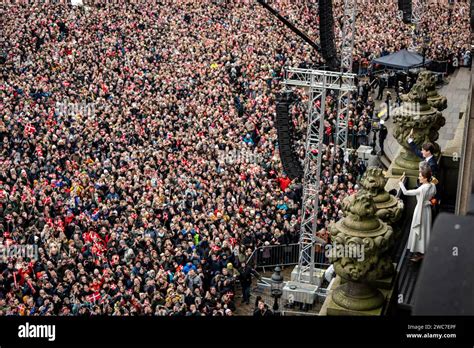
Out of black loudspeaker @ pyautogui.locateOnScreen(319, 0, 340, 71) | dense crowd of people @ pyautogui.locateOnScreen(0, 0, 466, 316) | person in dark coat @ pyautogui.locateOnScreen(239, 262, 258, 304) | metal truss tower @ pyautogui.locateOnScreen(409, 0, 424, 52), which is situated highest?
metal truss tower @ pyautogui.locateOnScreen(409, 0, 424, 52)

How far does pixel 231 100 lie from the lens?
37531 millimetres

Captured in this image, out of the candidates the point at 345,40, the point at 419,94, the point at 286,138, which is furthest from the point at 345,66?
the point at 419,94

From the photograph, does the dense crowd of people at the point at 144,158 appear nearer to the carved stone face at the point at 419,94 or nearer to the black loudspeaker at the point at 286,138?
the black loudspeaker at the point at 286,138

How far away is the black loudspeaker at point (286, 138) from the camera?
24531mm

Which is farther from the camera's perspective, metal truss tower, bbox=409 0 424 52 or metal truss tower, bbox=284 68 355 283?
metal truss tower, bbox=409 0 424 52

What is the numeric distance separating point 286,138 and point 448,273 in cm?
2226

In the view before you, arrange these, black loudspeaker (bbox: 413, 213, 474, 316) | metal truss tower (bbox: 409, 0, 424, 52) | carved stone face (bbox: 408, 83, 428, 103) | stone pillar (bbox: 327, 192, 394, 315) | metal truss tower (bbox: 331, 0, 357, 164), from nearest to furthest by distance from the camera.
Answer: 1. black loudspeaker (bbox: 413, 213, 474, 316)
2. stone pillar (bbox: 327, 192, 394, 315)
3. carved stone face (bbox: 408, 83, 428, 103)
4. metal truss tower (bbox: 331, 0, 357, 164)
5. metal truss tower (bbox: 409, 0, 424, 52)

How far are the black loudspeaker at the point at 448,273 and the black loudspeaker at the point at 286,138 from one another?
2140 centimetres

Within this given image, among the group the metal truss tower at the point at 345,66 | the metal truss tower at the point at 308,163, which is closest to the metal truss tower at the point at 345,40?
the metal truss tower at the point at 345,66

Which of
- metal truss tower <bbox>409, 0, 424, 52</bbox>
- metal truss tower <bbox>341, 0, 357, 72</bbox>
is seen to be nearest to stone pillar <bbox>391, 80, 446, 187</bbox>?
metal truss tower <bbox>341, 0, 357, 72</bbox>

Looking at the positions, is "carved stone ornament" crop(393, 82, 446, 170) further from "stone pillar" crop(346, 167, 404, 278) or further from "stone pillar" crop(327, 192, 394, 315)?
"stone pillar" crop(327, 192, 394, 315)

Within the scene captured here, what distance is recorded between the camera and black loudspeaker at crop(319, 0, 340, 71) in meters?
27.2

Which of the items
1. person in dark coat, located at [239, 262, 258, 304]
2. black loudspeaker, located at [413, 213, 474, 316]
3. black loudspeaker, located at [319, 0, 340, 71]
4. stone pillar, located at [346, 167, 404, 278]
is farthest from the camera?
black loudspeaker, located at [319, 0, 340, 71]

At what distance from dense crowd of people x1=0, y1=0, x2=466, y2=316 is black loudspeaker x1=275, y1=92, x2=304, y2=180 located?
1255 mm
